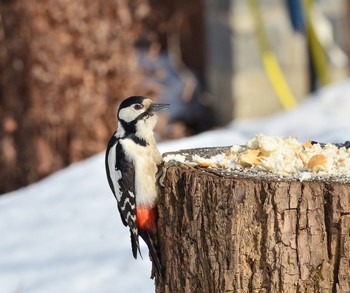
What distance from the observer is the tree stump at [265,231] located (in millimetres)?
3023

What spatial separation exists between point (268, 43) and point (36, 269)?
157 inches

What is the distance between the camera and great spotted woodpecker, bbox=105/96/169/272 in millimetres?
3363

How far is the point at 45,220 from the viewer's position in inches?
209

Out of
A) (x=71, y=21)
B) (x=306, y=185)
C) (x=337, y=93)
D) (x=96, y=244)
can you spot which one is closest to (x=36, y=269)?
(x=96, y=244)

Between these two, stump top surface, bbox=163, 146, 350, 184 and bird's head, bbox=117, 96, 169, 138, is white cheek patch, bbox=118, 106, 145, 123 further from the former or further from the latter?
stump top surface, bbox=163, 146, 350, 184

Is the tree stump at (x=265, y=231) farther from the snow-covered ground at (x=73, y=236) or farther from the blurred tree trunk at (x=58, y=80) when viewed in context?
the blurred tree trunk at (x=58, y=80)

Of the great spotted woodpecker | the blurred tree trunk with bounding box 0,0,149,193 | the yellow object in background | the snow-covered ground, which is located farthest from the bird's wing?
the yellow object in background

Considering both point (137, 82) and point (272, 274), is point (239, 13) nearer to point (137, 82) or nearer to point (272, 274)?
point (137, 82)

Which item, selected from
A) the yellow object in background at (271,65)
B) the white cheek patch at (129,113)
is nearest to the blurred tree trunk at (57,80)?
the yellow object in background at (271,65)

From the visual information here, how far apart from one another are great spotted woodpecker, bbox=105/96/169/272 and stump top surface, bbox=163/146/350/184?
79 millimetres

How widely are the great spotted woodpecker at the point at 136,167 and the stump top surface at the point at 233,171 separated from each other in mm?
79

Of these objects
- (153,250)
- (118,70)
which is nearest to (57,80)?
(118,70)

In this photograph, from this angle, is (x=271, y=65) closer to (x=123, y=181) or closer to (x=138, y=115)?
(x=138, y=115)

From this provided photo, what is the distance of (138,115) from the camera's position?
350 cm
